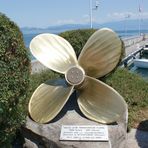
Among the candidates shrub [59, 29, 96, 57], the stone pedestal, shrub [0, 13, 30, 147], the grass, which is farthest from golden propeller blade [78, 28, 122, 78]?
shrub [59, 29, 96, 57]

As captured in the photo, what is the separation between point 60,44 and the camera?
8.42 m

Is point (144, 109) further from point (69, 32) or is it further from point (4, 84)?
point (4, 84)

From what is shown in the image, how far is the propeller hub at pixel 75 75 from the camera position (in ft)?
25.2

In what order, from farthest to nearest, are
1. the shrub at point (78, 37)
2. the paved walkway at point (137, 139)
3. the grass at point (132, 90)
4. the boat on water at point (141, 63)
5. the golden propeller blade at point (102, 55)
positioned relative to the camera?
the boat on water at point (141, 63) < the shrub at point (78, 37) < the grass at point (132, 90) < the paved walkway at point (137, 139) < the golden propeller blade at point (102, 55)

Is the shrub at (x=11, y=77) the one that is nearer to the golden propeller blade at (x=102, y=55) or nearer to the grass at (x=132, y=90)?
the golden propeller blade at (x=102, y=55)

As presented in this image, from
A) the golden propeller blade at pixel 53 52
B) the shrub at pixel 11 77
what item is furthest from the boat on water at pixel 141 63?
the shrub at pixel 11 77

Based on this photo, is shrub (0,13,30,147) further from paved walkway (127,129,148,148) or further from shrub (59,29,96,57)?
shrub (59,29,96,57)

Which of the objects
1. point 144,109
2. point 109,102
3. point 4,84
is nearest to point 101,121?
point 109,102

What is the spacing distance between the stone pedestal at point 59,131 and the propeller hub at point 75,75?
592 mm

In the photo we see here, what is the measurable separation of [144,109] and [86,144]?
4151 millimetres

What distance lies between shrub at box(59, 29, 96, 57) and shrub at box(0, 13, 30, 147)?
5.34 meters

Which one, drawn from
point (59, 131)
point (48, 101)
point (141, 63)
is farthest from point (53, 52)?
point (141, 63)

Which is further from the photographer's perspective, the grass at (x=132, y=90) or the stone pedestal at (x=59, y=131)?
→ the grass at (x=132, y=90)

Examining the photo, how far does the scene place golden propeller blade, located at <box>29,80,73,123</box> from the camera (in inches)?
294
